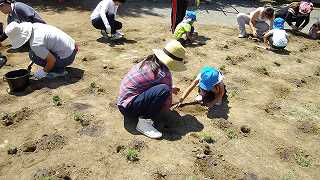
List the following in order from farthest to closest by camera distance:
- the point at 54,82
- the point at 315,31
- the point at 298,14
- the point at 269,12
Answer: the point at 298,14 < the point at 315,31 < the point at 269,12 < the point at 54,82

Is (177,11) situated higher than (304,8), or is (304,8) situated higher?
(177,11)

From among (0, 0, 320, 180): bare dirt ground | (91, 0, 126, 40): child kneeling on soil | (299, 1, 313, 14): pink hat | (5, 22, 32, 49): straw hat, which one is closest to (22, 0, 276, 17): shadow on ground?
(91, 0, 126, 40): child kneeling on soil

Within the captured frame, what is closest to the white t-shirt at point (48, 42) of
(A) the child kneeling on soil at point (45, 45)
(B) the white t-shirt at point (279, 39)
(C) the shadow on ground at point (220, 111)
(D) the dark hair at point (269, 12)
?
(A) the child kneeling on soil at point (45, 45)

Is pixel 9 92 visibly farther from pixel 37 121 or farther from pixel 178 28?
pixel 178 28

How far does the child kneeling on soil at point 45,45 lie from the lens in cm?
650

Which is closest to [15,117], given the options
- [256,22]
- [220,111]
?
[220,111]

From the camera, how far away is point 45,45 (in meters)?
6.77

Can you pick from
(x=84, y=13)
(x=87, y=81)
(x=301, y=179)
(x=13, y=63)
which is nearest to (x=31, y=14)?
(x=13, y=63)

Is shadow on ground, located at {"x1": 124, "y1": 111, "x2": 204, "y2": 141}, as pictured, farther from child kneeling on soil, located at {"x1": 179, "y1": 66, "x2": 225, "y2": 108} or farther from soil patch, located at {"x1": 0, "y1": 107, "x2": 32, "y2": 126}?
soil patch, located at {"x1": 0, "y1": 107, "x2": 32, "y2": 126}

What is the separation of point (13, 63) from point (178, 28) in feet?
12.9

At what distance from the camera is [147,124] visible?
5.57 meters

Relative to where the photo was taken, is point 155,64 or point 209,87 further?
point 209,87

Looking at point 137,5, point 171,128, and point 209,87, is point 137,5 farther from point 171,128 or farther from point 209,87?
point 171,128

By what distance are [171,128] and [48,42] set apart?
273 cm
